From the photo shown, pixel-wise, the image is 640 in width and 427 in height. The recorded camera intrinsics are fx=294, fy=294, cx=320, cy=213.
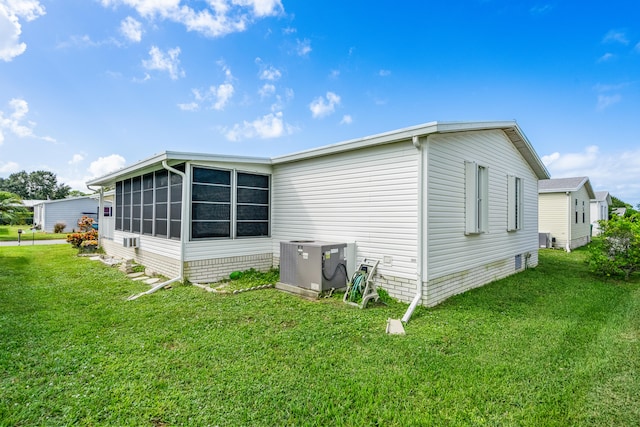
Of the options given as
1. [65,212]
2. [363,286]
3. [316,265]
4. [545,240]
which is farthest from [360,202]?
[65,212]

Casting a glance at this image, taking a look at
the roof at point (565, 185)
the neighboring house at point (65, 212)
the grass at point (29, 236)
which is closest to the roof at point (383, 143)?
the roof at point (565, 185)

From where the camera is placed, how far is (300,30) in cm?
1038

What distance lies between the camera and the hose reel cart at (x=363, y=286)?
543cm

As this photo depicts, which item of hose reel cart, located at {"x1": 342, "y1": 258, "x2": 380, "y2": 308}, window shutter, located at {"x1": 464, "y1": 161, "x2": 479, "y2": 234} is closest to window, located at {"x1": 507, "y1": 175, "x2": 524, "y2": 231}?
window shutter, located at {"x1": 464, "y1": 161, "x2": 479, "y2": 234}

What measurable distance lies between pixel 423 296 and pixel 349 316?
1.44 metres

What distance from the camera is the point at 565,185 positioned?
15234 mm

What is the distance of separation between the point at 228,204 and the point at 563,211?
16072mm

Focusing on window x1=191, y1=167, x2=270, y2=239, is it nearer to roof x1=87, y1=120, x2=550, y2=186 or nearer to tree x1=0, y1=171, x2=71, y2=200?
roof x1=87, y1=120, x2=550, y2=186

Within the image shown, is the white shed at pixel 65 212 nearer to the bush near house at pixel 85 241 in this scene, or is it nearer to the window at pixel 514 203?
the bush near house at pixel 85 241

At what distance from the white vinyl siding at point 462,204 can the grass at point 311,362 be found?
3.35 ft

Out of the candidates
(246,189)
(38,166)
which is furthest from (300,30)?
(38,166)

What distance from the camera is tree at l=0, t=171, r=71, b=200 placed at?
51312 millimetres

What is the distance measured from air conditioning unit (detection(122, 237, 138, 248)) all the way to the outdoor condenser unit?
18.5 ft

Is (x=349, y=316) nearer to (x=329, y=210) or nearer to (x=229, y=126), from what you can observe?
(x=329, y=210)
